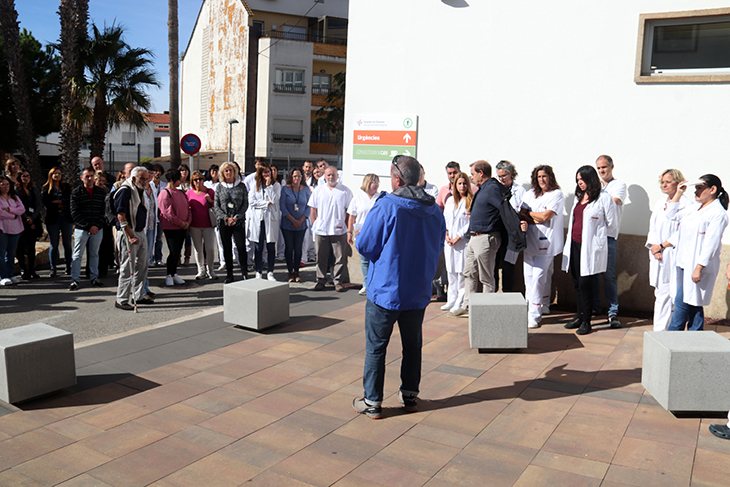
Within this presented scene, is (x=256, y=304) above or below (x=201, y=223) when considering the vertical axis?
below

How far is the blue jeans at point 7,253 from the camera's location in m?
10.1

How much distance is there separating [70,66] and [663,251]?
16.3 metres

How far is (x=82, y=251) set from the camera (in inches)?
394

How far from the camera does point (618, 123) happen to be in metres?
8.32

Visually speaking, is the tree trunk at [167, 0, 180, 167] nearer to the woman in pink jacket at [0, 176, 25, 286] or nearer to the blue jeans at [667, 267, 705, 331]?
the woman in pink jacket at [0, 176, 25, 286]

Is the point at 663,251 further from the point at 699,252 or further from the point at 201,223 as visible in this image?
the point at 201,223

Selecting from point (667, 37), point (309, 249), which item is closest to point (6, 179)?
point (309, 249)

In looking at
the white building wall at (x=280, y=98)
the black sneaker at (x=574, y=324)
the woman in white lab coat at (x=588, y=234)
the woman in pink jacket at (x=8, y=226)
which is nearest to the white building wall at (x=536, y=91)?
the woman in white lab coat at (x=588, y=234)

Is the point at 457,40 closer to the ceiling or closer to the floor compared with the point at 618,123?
closer to the ceiling

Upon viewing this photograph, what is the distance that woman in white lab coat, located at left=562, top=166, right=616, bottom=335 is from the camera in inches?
284

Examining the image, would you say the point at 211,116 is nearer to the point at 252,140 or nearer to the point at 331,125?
the point at 252,140

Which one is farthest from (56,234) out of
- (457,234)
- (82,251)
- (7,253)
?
(457,234)

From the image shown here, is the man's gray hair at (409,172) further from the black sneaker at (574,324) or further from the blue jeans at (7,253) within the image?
the blue jeans at (7,253)

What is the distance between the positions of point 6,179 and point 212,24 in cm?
3837
